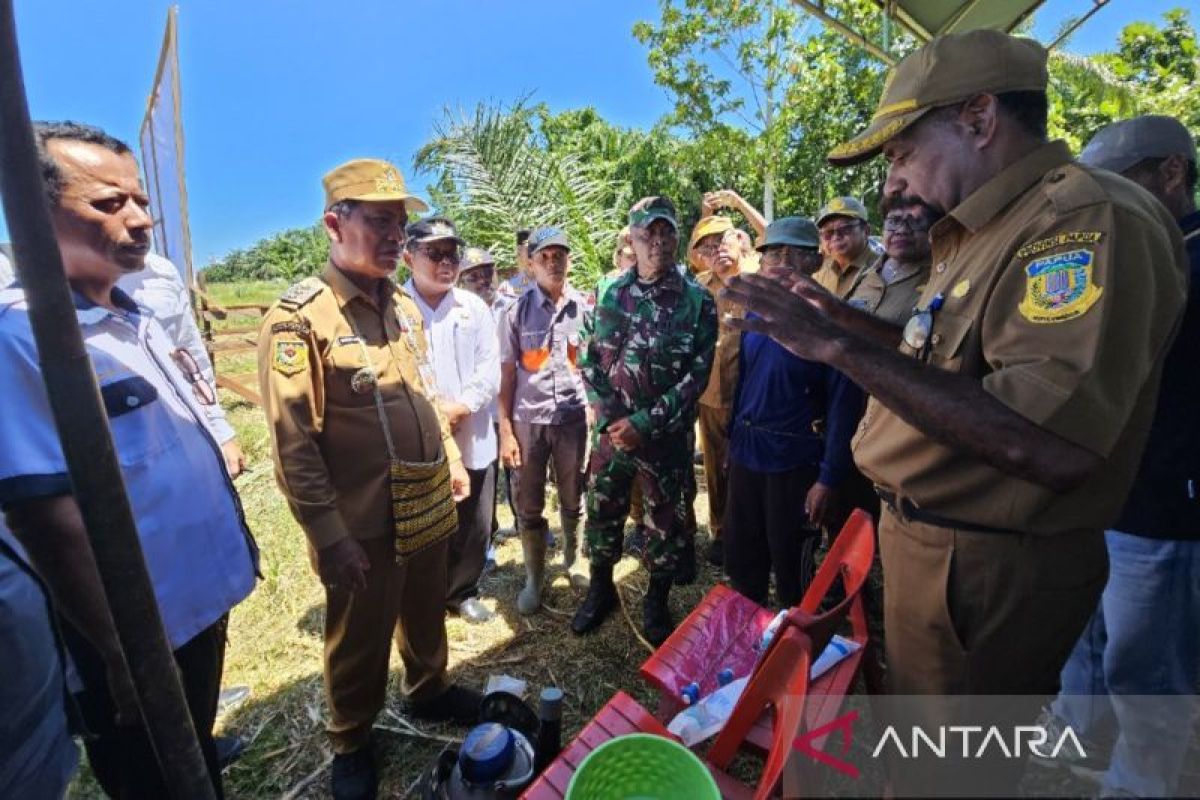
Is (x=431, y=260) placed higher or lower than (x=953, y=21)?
lower

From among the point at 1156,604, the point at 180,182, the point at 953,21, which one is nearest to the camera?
the point at 1156,604

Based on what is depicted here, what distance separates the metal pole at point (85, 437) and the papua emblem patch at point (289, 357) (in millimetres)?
1440

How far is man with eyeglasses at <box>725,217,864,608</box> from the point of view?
289 cm

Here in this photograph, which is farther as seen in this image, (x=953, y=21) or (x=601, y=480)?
(x=953, y=21)

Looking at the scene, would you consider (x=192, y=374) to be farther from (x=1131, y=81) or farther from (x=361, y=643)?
(x=1131, y=81)

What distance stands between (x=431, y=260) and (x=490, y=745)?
280 cm

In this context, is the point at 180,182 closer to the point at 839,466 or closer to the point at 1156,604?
the point at 839,466

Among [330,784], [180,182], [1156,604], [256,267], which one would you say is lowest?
[330,784]

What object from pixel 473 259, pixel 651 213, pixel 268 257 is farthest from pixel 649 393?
pixel 268 257

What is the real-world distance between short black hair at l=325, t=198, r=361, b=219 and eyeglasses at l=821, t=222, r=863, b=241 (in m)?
3.25

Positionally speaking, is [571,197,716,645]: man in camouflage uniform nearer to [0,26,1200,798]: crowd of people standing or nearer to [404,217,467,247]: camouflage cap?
[0,26,1200,798]: crowd of people standing

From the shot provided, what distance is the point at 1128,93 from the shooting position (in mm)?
9547

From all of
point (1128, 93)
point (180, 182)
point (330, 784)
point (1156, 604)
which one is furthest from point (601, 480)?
point (1128, 93)

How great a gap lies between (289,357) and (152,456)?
53cm
